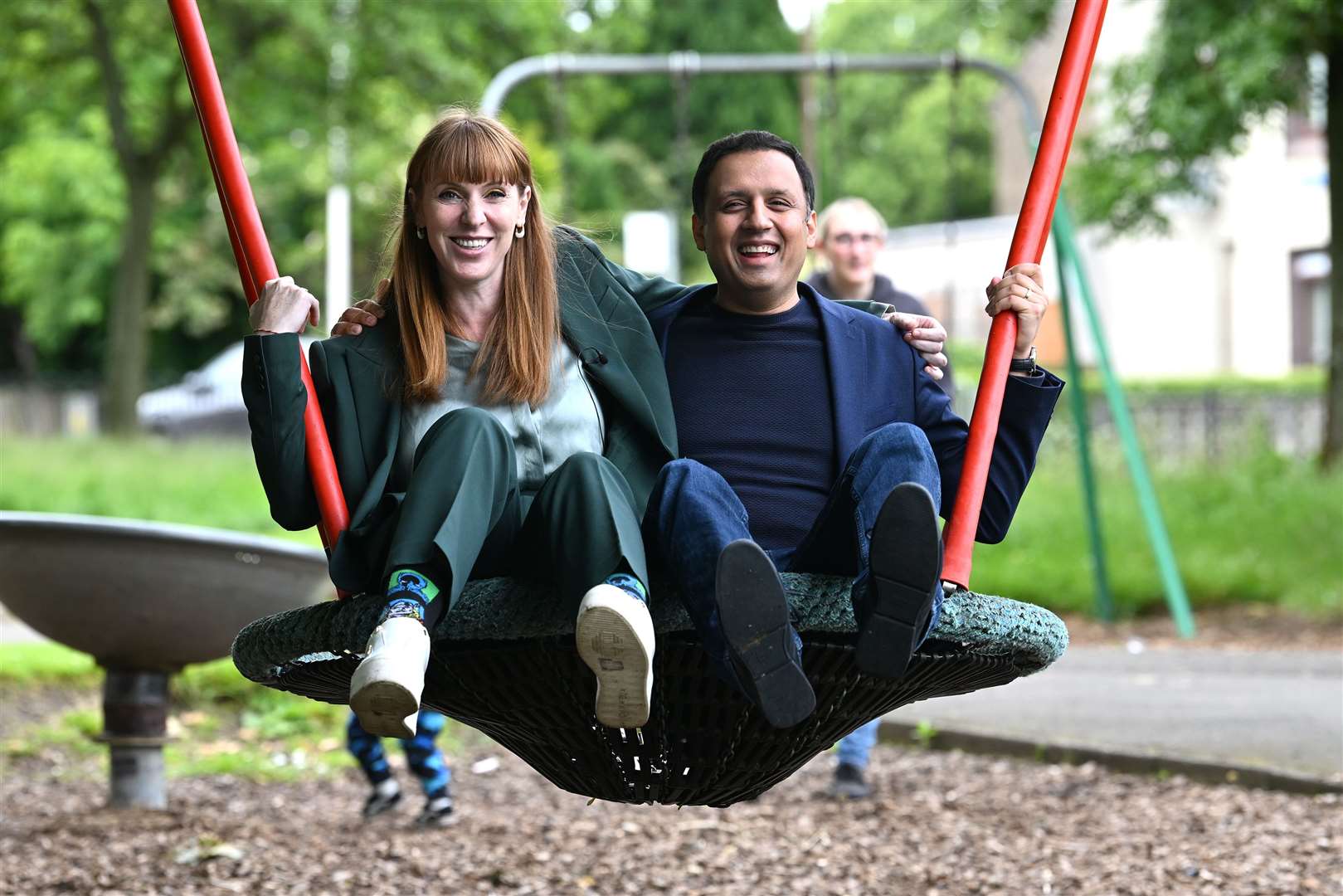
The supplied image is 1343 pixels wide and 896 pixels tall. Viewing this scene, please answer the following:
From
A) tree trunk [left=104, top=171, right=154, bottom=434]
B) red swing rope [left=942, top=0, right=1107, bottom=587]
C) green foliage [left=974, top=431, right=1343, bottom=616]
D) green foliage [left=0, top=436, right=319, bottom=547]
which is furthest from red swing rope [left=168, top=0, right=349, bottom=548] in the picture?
tree trunk [left=104, top=171, right=154, bottom=434]

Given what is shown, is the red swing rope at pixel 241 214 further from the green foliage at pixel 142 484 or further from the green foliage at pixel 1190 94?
the green foliage at pixel 142 484

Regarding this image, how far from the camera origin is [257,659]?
257 centimetres

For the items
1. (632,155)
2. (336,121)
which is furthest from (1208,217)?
(336,121)

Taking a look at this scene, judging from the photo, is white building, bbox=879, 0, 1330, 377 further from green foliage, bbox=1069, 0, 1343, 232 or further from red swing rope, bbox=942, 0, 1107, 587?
red swing rope, bbox=942, 0, 1107, 587

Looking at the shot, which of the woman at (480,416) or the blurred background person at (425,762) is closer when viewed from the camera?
the woman at (480,416)

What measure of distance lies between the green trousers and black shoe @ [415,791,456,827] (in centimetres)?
247

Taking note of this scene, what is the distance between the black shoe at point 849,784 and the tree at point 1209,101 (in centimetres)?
583

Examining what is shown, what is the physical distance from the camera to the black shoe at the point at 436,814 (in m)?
4.87

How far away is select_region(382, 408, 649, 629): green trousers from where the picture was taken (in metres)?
2.38

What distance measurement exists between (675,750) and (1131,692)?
4448 mm

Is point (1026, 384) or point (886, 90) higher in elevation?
point (886, 90)

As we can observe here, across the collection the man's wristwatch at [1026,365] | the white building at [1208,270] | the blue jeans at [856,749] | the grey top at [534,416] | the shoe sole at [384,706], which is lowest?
the blue jeans at [856,749]

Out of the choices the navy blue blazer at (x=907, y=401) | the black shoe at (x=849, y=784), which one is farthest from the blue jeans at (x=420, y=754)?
the navy blue blazer at (x=907, y=401)

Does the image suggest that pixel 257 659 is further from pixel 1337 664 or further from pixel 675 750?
pixel 1337 664
